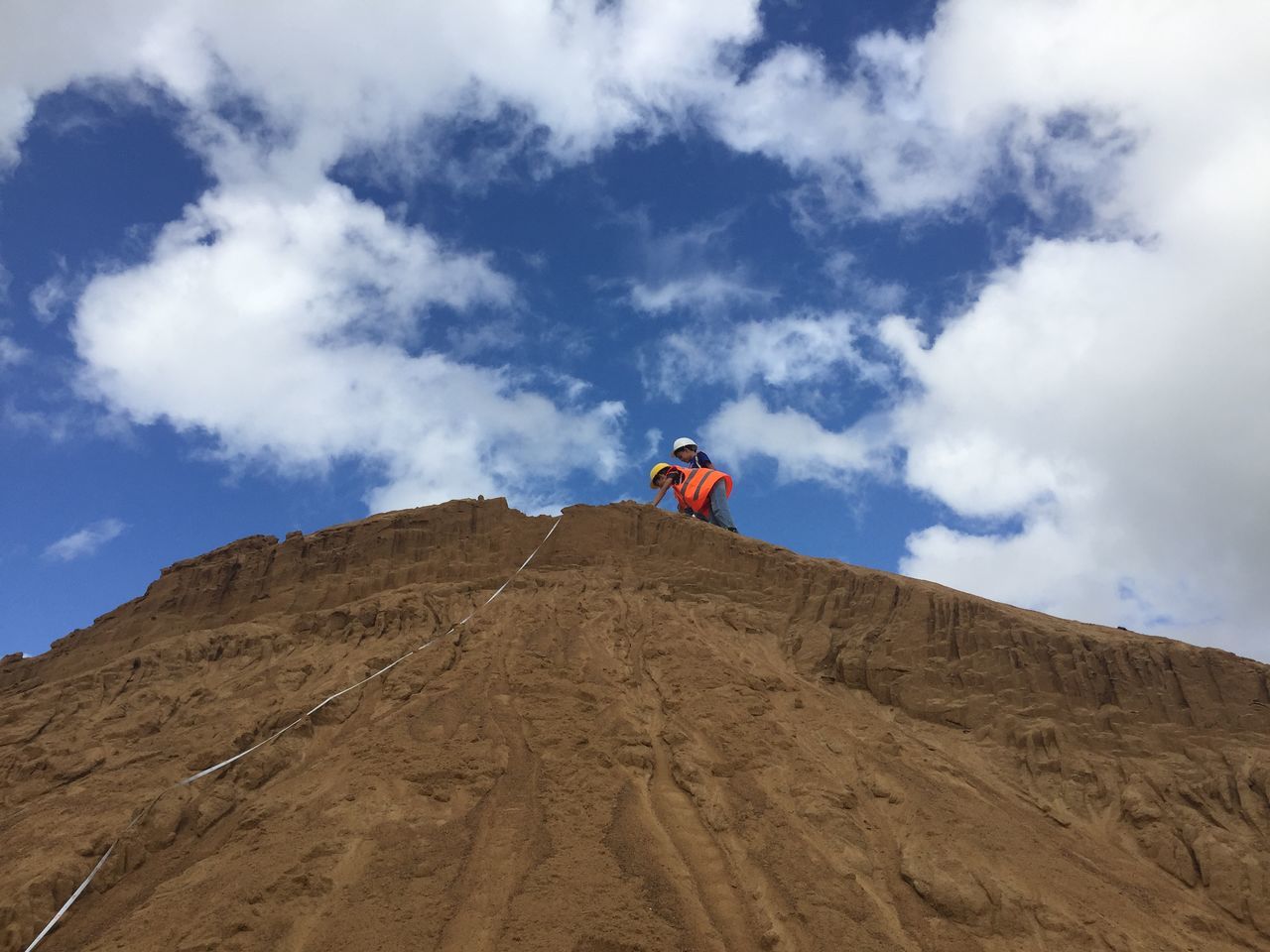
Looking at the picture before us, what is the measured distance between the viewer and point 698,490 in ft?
53.9

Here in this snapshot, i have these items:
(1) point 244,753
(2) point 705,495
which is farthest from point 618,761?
(2) point 705,495

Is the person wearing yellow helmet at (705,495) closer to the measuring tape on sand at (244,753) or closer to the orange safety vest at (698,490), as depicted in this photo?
the orange safety vest at (698,490)

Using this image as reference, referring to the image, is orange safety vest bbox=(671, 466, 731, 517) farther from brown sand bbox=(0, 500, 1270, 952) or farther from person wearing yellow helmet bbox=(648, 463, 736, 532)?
brown sand bbox=(0, 500, 1270, 952)

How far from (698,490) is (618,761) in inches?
315

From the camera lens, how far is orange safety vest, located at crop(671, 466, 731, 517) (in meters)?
16.4

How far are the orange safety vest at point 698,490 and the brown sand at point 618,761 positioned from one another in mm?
3056

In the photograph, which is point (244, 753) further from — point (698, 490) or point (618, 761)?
point (698, 490)

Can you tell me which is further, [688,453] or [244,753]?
[688,453]

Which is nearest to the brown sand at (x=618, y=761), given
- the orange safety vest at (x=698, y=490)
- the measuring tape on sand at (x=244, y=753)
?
the measuring tape on sand at (x=244, y=753)

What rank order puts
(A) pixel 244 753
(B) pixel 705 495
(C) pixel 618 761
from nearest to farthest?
(C) pixel 618 761, (A) pixel 244 753, (B) pixel 705 495

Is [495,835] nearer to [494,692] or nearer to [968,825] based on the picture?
[494,692]

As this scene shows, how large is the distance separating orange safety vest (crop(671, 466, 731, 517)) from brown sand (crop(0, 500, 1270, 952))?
3.06 m

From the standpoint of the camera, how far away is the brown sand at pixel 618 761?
7293 mm

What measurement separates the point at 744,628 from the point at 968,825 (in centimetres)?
393
